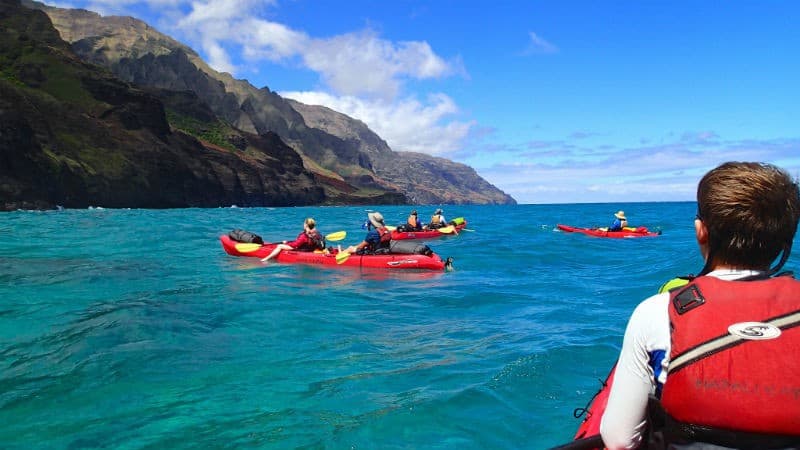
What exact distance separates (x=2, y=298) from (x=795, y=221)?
1404cm

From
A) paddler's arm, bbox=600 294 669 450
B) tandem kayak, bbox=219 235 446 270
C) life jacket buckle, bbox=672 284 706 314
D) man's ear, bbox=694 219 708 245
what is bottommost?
tandem kayak, bbox=219 235 446 270

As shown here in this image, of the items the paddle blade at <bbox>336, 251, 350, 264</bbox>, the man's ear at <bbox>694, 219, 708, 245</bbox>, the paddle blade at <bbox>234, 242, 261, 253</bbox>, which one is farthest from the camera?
the paddle blade at <bbox>234, 242, 261, 253</bbox>

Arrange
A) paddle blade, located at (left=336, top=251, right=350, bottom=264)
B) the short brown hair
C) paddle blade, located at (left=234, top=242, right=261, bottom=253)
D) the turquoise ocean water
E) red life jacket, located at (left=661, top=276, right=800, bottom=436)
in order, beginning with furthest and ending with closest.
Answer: paddle blade, located at (left=234, top=242, right=261, bottom=253) < paddle blade, located at (left=336, top=251, right=350, bottom=264) < the turquoise ocean water < the short brown hair < red life jacket, located at (left=661, top=276, right=800, bottom=436)

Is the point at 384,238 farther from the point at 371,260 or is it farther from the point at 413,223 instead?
the point at 413,223

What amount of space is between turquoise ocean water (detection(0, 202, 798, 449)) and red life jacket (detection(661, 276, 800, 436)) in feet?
11.9

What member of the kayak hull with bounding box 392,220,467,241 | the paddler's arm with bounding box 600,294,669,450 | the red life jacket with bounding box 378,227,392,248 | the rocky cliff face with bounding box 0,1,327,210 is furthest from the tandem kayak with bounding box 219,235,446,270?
the rocky cliff face with bounding box 0,1,327,210

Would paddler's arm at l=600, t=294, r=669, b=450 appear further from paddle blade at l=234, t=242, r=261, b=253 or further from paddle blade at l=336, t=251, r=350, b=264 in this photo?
paddle blade at l=234, t=242, r=261, b=253

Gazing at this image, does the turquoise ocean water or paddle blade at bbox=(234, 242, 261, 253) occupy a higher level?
paddle blade at bbox=(234, 242, 261, 253)

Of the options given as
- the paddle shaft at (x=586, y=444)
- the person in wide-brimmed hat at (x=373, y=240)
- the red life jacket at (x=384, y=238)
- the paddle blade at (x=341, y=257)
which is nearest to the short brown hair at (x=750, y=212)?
the paddle shaft at (x=586, y=444)

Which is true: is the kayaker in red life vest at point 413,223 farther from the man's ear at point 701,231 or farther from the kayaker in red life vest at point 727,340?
the kayaker in red life vest at point 727,340

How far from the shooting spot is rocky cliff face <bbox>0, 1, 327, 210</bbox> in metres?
59.4

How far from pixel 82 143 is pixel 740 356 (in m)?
88.8

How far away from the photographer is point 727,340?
2201 millimetres

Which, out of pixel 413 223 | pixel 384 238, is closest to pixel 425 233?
pixel 413 223
